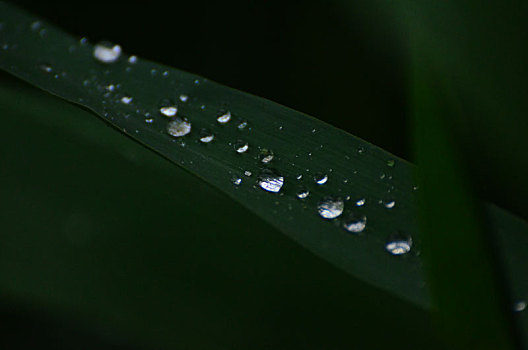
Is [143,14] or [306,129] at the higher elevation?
[143,14]

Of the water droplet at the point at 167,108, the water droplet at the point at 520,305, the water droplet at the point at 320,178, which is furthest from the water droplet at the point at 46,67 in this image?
the water droplet at the point at 520,305

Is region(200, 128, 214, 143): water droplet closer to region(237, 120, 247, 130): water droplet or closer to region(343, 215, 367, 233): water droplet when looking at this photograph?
region(237, 120, 247, 130): water droplet

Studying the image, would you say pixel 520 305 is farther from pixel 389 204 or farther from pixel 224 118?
pixel 224 118

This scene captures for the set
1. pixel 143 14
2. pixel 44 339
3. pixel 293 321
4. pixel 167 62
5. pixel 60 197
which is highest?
pixel 143 14

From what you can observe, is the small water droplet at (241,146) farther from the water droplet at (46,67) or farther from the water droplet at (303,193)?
the water droplet at (46,67)

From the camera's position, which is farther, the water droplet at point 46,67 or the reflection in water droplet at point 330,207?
the water droplet at point 46,67

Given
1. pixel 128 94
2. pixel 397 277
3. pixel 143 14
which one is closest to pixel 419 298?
pixel 397 277

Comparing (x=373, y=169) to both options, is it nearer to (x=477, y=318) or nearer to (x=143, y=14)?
(x=477, y=318)
